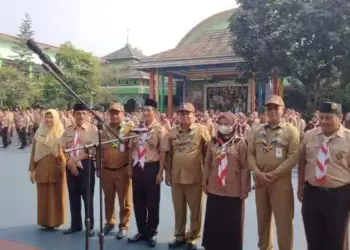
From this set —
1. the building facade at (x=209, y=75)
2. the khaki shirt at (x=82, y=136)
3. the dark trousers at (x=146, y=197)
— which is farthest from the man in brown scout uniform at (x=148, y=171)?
the building facade at (x=209, y=75)

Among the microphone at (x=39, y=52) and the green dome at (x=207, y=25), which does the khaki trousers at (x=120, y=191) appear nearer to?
the microphone at (x=39, y=52)

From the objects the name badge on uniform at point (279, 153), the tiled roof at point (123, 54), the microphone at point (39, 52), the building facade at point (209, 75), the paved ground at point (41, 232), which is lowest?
the paved ground at point (41, 232)

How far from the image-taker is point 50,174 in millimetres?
5230

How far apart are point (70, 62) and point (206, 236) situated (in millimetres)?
24933

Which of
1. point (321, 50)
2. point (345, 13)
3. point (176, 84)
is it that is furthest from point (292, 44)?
point (176, 84)

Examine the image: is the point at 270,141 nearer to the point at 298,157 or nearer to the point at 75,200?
the point at 298,157

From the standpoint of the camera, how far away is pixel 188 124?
14.9ft

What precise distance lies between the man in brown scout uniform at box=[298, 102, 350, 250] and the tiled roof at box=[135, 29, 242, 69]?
16.8 meters

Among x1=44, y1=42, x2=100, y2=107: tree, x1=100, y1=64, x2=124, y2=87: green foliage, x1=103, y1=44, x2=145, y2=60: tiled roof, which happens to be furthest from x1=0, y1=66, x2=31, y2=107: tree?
x1=103, y1=44, x2=145, y2=60: tiled roof

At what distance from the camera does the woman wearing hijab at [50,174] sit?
5.24 metres

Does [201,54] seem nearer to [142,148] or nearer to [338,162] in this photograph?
[142,148]

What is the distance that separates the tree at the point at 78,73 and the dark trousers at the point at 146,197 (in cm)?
2309

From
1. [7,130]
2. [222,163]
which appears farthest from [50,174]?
[7,130]

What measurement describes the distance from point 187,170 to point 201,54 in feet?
58.2
